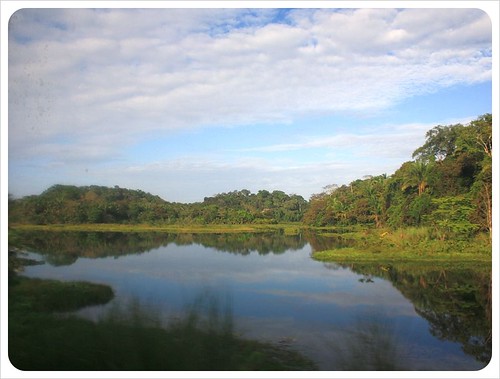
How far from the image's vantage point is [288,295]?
6930mm

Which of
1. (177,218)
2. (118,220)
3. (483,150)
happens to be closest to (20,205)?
(118,220)

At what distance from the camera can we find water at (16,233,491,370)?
5215 mm

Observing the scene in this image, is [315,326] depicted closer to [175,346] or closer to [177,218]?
[175,346]

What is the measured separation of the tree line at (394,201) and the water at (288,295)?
46 centimetres

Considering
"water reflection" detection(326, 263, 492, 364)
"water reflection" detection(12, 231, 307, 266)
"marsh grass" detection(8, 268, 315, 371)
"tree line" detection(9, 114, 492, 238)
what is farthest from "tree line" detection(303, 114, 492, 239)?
"marsh grass" detection(8, 268, 315, 371)

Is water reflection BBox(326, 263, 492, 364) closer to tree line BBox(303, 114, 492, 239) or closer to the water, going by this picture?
the water

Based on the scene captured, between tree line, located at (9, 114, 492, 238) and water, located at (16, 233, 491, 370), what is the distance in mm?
460

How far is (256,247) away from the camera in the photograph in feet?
28.9

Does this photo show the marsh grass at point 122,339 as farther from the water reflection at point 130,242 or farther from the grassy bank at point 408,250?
the grassy bank at point 408,250

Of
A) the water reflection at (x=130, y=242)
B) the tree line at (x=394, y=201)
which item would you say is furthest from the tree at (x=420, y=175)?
the water reflection at (x=130, y=242)

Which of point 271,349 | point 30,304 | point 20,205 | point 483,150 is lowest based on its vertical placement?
point 271,349

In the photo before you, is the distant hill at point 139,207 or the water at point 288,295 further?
the distant hill at point 139,207

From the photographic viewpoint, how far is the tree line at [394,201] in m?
7.32

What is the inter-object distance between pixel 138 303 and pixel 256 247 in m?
3.35
